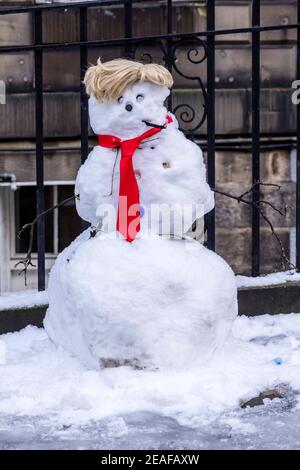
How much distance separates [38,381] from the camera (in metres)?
2.79

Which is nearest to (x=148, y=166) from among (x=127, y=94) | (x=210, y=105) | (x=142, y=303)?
(x=127, y=94)

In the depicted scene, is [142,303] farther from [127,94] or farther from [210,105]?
[210,105]

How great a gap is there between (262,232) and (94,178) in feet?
12.9

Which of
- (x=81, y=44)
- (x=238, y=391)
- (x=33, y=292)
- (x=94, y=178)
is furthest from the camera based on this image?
(x=33, y=292)

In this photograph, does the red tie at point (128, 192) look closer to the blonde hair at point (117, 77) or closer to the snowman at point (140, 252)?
the snowman at point (140, 252)

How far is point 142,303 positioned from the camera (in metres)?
2.74

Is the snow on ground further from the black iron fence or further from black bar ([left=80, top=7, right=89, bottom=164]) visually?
black bar ([left=80, top=7, right=89, bottom=164])

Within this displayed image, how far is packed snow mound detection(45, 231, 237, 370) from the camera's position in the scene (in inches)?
108

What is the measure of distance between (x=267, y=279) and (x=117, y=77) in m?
1.32

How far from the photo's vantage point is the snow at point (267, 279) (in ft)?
11.8

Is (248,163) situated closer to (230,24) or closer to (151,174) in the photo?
(230,24)

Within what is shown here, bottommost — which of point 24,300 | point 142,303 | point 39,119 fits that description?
point 24,300

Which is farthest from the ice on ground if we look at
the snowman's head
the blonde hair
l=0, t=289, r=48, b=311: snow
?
the blonde hair

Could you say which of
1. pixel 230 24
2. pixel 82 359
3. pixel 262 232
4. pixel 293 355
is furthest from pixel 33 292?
pixel 230 24
